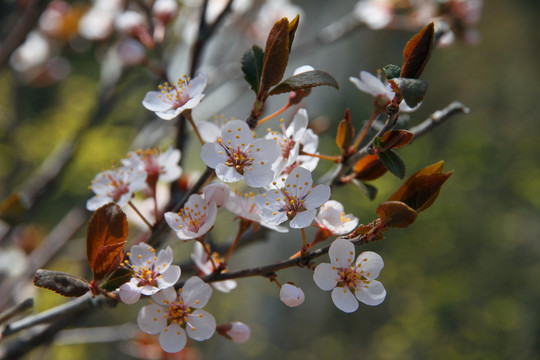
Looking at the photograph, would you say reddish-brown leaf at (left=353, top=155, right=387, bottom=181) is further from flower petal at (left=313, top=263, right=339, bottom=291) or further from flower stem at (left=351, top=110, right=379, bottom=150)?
flower petal at (left=313, top=263, right=339, bottom=291)

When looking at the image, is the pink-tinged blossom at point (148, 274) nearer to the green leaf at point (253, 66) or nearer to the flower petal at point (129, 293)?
the flower petal at point (129, 293)

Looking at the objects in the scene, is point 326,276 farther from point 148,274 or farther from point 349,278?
point 148,274

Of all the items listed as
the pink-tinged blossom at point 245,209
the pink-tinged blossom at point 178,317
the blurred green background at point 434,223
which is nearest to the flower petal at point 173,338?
the pink-tinged blossom at point 178,317

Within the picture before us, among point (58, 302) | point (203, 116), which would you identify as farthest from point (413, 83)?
point (58, 302)

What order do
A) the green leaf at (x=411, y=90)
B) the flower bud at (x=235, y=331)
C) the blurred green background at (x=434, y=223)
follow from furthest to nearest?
the blurred green background at (x=434, y=223) < the flower bud at (x=235, y=331) < the green leaf at (x=411, y=90)


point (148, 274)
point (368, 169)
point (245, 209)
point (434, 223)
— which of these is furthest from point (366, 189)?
point (434, 223)

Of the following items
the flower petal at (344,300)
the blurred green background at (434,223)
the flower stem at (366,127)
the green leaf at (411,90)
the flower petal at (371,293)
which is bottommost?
the blurred green background at (434,223)
